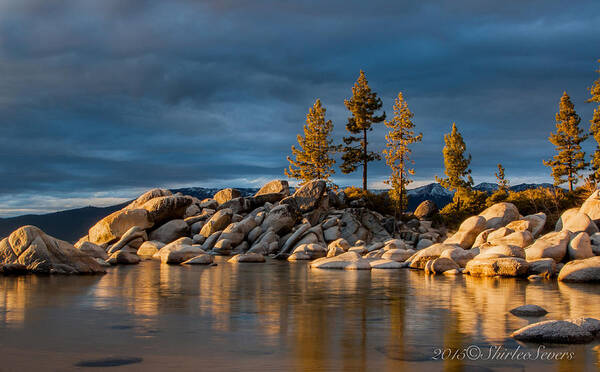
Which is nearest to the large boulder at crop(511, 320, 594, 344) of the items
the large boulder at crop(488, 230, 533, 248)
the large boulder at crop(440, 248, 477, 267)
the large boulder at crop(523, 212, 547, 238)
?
the large boulder at crop(440, 248, 477, 267)

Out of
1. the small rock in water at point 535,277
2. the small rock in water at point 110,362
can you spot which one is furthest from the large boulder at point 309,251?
the small rock in water at point 110,362

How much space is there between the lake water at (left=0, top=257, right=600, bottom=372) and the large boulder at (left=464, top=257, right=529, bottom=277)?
1.71 metres

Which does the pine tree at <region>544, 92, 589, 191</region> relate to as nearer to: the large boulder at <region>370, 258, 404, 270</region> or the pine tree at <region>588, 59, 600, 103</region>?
the pine tree at <region>588, 59, 600, 103</region>

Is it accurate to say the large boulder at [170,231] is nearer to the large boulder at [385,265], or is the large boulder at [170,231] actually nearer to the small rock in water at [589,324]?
the large boulder at [385,265]

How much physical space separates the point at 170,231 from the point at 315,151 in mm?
28933

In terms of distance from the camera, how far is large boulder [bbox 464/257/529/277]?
71.3ft

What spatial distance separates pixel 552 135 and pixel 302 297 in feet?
198

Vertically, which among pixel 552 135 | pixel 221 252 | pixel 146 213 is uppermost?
pixel 552 135

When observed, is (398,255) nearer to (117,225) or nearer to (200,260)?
(200,260)

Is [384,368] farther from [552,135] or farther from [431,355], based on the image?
[552,135]

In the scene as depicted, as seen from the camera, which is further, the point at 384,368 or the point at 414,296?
the point at 414,296

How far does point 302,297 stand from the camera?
15.9 meters

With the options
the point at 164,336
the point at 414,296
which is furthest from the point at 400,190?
the point at 164,336
